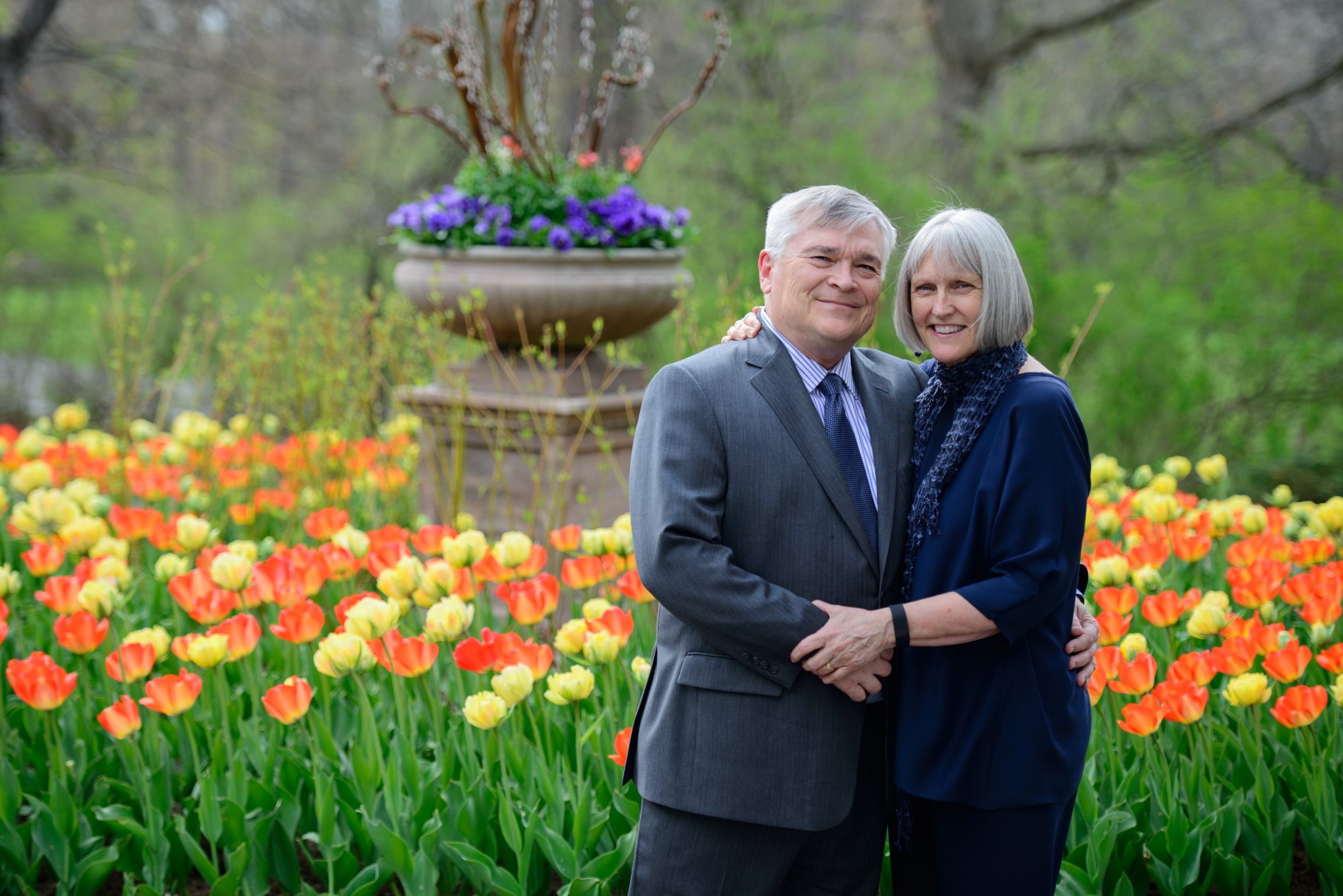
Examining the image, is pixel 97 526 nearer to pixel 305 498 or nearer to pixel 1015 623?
pixel 305 498

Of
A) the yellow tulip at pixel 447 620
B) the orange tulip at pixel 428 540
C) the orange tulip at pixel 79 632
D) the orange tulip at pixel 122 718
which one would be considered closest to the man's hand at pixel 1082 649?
the yellow tulip at pixel 447 620

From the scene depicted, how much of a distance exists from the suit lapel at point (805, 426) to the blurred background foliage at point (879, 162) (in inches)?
139

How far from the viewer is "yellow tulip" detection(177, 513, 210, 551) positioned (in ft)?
9.59

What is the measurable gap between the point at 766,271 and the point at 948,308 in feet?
1.00

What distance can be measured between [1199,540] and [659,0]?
7861 mm

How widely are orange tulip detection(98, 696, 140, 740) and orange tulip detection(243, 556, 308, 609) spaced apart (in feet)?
1.46

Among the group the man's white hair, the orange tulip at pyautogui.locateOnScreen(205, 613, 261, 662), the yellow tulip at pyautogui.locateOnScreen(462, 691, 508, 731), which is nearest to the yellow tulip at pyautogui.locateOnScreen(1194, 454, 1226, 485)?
the man's white hair

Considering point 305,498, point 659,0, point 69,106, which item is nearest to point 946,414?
point 305,498

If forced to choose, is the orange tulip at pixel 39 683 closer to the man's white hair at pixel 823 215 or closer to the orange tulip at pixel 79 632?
the orange tulip at pixel 79 632

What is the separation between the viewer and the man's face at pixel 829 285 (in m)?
1.62

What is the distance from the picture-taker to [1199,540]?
2.75 metres

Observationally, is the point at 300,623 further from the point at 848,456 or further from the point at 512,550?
the point at 848,456

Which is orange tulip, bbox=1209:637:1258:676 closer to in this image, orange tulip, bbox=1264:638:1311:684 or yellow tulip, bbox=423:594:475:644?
orange tulip, bbox=1264:638:1311:684

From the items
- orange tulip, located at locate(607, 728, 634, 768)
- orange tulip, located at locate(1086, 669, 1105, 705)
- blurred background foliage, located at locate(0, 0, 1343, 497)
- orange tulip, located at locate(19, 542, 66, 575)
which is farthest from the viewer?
blurred background foliage, located at locate(0, 0, 1343, 497)
